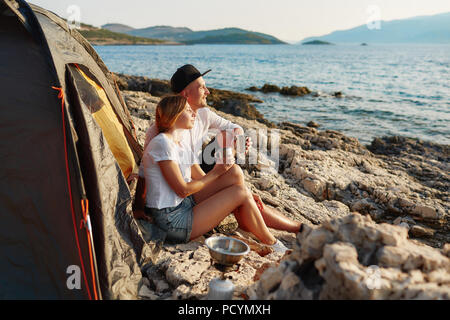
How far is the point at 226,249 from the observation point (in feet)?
11.9

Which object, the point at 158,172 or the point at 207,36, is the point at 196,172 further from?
the point at 207,36

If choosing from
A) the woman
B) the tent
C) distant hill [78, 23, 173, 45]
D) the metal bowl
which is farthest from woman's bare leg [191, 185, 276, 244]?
distant hill [78, 23, 173, 45]

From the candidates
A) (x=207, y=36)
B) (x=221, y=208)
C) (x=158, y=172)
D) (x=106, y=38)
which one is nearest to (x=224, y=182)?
(x=221, y=208)

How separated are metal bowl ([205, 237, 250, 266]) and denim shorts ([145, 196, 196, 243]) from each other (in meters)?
0.49

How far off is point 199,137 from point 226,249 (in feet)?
6.00

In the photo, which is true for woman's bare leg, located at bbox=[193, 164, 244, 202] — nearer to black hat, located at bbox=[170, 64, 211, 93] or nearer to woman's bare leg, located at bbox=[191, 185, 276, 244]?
woman's bare leg, located at bbox=[191, 185, 276, 244]

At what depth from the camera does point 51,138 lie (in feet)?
10.3

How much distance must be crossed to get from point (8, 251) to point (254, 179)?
4355 mm

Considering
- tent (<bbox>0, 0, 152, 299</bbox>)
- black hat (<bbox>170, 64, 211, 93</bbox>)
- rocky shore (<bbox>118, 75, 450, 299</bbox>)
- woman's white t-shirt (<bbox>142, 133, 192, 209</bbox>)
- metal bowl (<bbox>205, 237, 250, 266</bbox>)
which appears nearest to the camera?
rocky shore (<bbox>118, 75, 450, 299</bbox>)

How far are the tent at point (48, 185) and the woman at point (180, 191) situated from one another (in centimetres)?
59

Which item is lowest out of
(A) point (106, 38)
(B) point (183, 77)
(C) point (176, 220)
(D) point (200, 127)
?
(C) point (176, 220)

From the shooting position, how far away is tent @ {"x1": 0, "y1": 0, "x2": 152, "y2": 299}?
3111 mm

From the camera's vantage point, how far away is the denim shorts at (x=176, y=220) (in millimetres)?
3859
